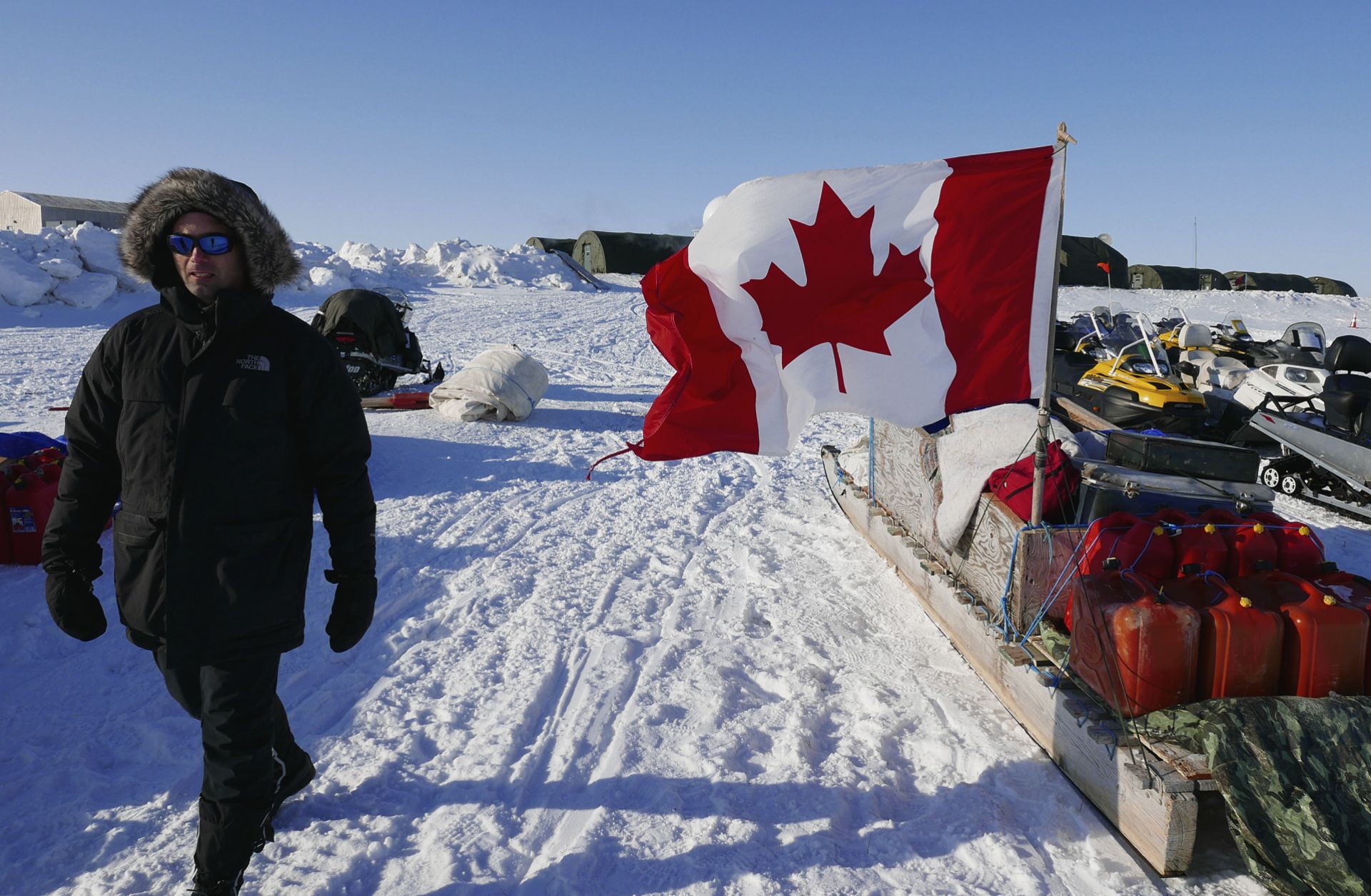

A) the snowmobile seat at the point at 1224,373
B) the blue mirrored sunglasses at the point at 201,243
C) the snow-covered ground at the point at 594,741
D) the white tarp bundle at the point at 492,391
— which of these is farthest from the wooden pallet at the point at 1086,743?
the snowmobile seat at the point at 1224,373

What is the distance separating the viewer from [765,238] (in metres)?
3.52

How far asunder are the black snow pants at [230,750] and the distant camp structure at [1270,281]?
41002 millimetres

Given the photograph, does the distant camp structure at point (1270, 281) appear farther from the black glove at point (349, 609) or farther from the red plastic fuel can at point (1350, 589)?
the black glove at point (349, 609)

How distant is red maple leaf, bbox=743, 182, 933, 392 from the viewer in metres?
3.53

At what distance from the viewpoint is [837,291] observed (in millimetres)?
3578

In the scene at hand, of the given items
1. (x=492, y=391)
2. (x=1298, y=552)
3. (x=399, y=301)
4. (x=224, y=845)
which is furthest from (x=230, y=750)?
(x=399, y=301)

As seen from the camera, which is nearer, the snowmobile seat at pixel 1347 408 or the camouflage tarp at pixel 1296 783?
the camouflage tarp at pixel 1296 783

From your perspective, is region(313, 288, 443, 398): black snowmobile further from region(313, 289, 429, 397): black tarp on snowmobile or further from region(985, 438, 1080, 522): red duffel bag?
region(985, 438, 1080, 522): red duffel bag

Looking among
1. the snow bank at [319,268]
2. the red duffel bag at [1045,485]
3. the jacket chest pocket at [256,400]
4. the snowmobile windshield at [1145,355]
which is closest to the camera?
the jacket chest pocket at [256,400]

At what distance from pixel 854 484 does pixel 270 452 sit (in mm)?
4542

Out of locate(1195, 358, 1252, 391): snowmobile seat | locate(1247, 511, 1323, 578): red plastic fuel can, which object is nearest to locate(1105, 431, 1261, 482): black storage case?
locate(1247, 511, 1323, 578): red plastic fuel can

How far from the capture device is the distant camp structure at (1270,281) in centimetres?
3594

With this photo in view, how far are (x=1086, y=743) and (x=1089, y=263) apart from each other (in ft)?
121

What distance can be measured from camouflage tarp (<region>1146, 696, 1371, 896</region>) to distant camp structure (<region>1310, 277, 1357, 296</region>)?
41410 millimetres
